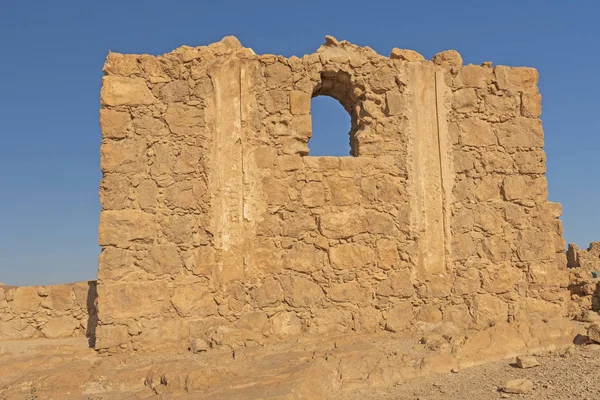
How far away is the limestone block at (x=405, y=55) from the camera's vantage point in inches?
239

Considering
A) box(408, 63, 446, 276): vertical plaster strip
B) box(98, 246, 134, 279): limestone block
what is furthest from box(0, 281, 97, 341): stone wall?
box(408, 63, 446, 276): vertical plaster strip

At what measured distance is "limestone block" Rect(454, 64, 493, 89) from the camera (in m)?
6.13

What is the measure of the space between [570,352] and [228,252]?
131 inches

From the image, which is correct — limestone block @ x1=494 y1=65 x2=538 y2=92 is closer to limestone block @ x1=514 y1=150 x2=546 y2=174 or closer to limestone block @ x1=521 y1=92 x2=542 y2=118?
limestone block @ x1=521 y1=92 x2=542 y2=118

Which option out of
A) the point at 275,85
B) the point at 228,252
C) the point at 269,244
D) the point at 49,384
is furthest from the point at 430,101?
the point at 49,384

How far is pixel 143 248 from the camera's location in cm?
534

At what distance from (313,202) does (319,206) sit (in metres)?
0.08

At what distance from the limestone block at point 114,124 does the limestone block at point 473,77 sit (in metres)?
3.69

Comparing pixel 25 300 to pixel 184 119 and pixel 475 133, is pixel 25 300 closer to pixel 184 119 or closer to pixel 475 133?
pixel 184 119

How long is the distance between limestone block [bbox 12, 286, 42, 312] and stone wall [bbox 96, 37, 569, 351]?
1866mm

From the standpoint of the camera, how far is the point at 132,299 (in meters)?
5.21

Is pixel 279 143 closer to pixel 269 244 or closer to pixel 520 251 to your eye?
pixel 269 244

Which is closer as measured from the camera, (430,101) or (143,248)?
(143,248)

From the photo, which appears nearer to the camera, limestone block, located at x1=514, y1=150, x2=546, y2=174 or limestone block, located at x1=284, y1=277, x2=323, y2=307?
limestone block, located at x1=284, y1=277, x2=323, y2=307
